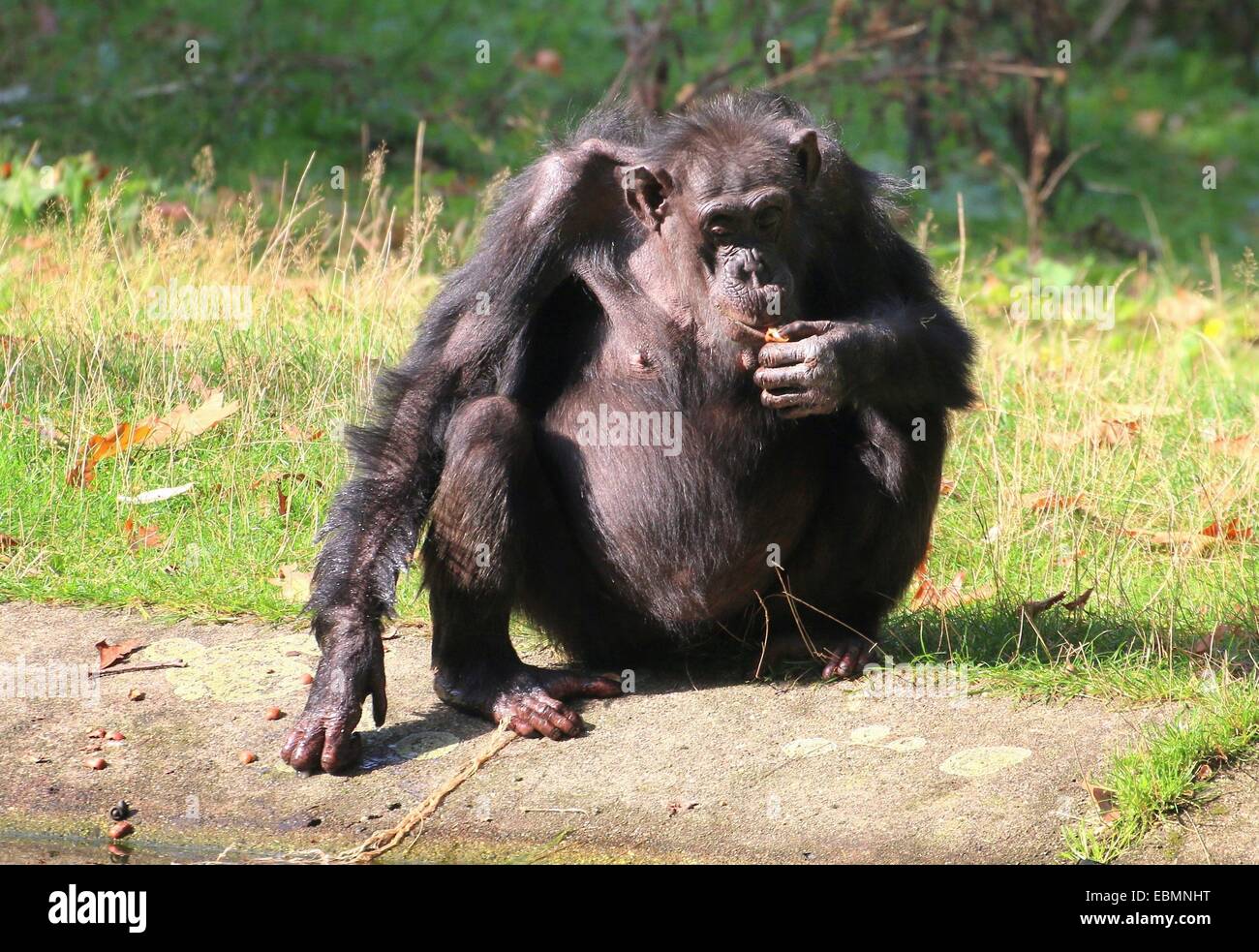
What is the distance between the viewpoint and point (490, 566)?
504 centimetres

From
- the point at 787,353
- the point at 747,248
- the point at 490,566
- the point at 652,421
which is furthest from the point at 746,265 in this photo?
the point at 490,566

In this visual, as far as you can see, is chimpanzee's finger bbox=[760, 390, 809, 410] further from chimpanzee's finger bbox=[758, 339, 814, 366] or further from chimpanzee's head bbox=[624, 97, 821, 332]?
chimpanzee's head bbox=[624, 97, 821, 332]

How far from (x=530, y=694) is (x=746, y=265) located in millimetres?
1531

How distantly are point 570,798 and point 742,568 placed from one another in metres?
1.16

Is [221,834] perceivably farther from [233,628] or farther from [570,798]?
[233,628]

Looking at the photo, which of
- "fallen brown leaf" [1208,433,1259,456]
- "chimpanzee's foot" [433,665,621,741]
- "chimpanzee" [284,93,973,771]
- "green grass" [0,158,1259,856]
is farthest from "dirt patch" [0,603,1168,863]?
"fallen brown leaf" [1208,433,1259,456]

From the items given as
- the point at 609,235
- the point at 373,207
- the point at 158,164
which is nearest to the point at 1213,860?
the point at 609,235

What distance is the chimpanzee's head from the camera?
16.4 ft

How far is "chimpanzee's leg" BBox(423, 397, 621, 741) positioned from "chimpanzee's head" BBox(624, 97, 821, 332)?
79cm

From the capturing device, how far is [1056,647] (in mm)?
5367

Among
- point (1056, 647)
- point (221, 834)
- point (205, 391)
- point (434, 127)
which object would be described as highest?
point (434, 127)

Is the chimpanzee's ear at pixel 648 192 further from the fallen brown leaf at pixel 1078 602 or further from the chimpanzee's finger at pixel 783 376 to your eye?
the fallen brown leaf at pixel 1078 602

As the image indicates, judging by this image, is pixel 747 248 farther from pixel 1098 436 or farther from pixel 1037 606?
pixel 1098 436

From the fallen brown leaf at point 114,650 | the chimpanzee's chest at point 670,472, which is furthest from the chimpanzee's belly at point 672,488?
the fallen brown leaf at point 114,650
